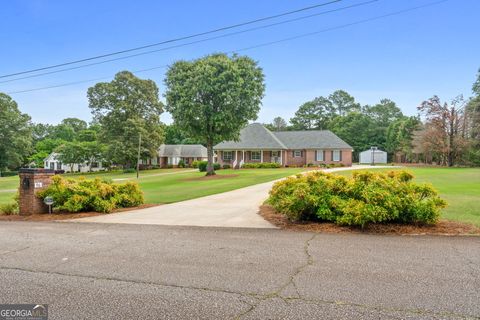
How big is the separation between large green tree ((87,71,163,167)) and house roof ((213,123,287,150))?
13.2 metres

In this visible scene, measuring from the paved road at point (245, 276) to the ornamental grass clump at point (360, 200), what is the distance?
2.37 ft

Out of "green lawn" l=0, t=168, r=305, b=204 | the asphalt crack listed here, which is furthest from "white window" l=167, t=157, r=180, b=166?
the asphalt crack

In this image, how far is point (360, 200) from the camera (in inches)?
296

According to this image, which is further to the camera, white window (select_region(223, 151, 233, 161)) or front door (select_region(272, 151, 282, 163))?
white window (select_region(223, 151, 233, 161))

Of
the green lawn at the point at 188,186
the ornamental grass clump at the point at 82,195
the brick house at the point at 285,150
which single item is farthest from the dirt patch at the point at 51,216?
the brick house at the point at 285,150

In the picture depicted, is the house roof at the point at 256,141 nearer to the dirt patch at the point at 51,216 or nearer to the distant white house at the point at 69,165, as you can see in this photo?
the dirt patch at the point at 51,216

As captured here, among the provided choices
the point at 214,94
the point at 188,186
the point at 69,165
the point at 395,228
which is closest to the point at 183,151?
the point at 69,165

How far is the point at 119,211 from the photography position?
1091 centimetres

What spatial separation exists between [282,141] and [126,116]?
23470 mm

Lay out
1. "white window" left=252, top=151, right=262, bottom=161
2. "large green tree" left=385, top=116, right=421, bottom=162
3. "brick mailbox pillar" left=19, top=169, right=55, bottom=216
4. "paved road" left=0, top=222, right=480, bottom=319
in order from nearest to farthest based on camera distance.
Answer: "paved road" left=0, top=222, right=480, bottom=319 < "brick mailbox pillar" left=19, top=169, right=55, bottom=216 < "white window" left=252, top=151, right=262, bottom=161 < "large green tree" left=385, top=116, right=421, bottom=162

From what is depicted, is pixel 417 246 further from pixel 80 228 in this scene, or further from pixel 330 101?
pixel 330 101

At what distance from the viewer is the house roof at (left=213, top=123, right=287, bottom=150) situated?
4075 cm

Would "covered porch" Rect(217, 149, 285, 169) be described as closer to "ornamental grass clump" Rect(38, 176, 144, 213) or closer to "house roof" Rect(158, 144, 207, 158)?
"house roof" Rect(158, 144, 207, 158)

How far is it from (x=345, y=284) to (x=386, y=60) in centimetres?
1890
